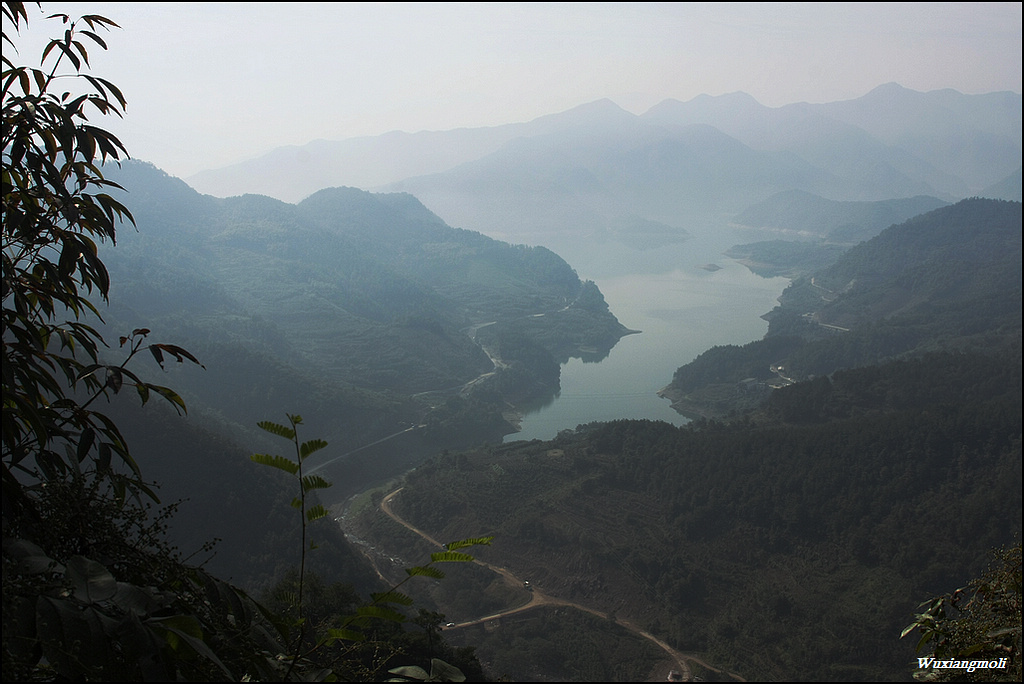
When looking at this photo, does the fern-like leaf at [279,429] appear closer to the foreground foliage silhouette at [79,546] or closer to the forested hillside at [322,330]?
the foreground foliage silhouette at [79,546]

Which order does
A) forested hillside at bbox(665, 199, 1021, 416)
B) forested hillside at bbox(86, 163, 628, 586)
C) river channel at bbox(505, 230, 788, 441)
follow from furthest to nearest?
forested hillside at bbox(665, 199, 1021, 416) < river channel at bbox(505, 230, 788, 441) < forested hillside at bbox(86, 163, 628, 586)

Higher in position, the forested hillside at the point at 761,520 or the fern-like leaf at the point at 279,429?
the fern-like leaf at the point at 279,429

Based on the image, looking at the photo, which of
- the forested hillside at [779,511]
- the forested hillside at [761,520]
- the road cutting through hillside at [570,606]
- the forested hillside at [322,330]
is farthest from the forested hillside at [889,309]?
the road cutting through hillside at [570,606]

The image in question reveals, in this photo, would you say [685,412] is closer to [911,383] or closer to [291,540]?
[911,383]

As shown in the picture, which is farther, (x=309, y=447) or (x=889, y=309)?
(x=889, y=309)

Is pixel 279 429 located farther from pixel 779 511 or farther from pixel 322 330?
pixel 322 330

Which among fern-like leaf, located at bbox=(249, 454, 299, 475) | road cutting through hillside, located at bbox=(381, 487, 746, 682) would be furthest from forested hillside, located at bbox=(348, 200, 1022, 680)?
fern-like leaf, located at bbox=(249, 454, 299, 475)

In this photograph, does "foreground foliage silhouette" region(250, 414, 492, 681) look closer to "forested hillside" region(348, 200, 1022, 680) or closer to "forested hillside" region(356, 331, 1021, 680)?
"forested hillside" region(348, 200, 1022, 680)

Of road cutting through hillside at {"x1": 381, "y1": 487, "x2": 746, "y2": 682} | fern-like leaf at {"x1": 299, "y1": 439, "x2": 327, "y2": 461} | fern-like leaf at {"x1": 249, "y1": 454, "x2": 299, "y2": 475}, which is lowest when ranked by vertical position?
road cutting through hillside at {"x1": 381, "y1": 487, "x2": 746, "y2": 682}

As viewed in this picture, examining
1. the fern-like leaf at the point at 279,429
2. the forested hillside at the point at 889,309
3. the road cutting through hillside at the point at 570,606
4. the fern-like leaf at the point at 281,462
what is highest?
the fern-like leaf at the point at 279,429

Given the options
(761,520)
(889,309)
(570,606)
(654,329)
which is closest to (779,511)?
(761,520)
